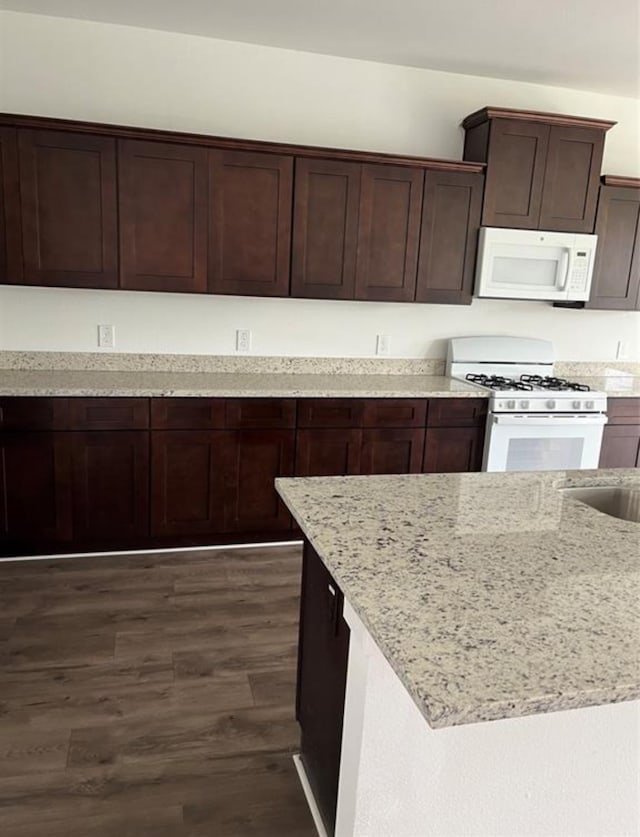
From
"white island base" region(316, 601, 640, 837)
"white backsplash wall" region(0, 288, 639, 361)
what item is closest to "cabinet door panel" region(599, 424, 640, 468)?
"white backsplash wall" region(0, 288, 639, 361)

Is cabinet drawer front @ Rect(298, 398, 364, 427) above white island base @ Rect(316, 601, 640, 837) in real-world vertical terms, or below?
above

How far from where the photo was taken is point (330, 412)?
3.47 metres

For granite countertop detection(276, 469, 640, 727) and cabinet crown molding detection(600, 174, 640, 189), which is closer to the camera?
granite countertop detection(276, 469, 640, 727)

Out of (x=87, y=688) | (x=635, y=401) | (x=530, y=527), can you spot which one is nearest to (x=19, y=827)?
(x=87, y=688)

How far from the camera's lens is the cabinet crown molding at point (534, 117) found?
3581mm

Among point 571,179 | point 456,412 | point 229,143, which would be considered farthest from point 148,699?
point 571,179

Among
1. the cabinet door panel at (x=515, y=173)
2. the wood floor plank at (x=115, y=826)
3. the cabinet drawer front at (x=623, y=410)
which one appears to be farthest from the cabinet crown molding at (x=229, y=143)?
the wood floor plank at (x=115, y=826)

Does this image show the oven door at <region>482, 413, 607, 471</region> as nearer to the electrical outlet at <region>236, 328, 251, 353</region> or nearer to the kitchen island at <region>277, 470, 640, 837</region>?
the electrical outlet at <region>236, 328, 251, 353</region>

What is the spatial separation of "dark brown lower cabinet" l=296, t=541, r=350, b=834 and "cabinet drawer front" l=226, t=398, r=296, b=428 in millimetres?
1540

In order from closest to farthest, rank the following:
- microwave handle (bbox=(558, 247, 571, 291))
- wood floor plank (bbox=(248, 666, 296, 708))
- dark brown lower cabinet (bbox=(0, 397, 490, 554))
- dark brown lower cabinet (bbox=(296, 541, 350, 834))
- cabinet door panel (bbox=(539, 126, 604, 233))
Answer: dark brown lower cabinet (bbox=(296, 541, 350, 834)) < wood floor plank (bbox=(248, 666, 296, 708)) < dark brown lower cabinet (bbox=(0, 397, 490, 554)) < cabinet door panel (bbox=(539, 126, 604, 233)) < microwave handle (bbox=(558, 247, 571, 291))

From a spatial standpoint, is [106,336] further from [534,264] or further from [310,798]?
[310,798]

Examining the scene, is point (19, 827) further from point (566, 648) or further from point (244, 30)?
point (244, 30)

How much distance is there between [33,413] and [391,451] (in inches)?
72.7

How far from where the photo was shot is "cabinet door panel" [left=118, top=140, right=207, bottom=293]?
3.21 m
